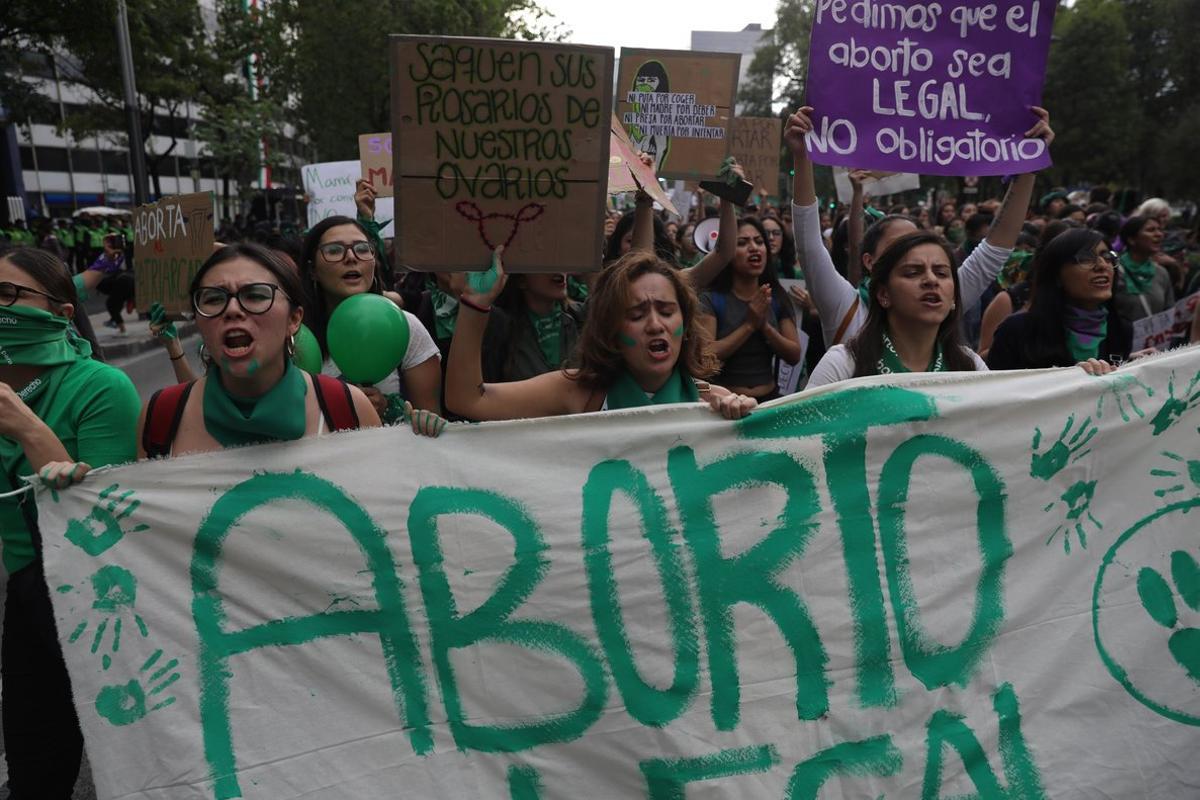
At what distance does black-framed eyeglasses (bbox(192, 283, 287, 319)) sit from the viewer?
7.86ft

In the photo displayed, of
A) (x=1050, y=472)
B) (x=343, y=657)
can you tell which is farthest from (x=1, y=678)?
(x=1050, y=472)

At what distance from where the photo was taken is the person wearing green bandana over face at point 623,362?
9.27ft

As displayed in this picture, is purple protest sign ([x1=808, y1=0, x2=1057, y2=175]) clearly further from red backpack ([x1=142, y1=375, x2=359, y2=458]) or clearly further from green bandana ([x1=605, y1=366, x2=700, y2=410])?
red backpack ([x1=142, y1=375, x2=359, y2=458])

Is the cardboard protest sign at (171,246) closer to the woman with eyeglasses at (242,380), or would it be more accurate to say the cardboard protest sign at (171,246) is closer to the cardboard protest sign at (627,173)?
the woman with eyeglasses at (242,380)

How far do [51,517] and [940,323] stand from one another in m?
2.59

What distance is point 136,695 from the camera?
2307 millimetres

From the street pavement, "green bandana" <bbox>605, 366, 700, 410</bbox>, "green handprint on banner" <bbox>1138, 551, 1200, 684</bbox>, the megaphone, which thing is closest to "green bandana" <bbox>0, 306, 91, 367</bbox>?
"green bandana" <bbox>605, 366, 700, 410</bbox>

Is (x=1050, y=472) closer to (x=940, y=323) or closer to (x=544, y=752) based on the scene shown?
(x=940, y=323)

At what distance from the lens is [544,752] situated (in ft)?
7.89

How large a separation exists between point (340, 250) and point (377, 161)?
4056 millimetres

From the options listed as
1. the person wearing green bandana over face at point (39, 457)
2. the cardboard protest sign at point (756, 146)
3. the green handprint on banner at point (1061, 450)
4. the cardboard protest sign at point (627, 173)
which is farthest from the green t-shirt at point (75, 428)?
the cardboard protest sign at point (756, 146)

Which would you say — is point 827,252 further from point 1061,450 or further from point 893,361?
point 1061,450

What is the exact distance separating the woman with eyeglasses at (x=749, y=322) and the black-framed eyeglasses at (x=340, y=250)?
Answer: 1659mm

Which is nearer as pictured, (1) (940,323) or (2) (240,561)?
(2) (240,561)
